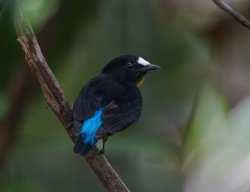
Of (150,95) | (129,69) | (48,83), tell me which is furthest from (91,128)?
(150,95)

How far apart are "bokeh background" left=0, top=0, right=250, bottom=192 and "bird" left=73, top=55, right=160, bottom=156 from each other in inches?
30.8

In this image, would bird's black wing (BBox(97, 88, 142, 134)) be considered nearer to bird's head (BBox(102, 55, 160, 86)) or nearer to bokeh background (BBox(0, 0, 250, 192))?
bird's head (BBox(102, 55, 160, 86))

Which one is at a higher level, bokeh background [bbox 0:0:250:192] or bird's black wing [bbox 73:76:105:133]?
bird's black wing [bbox 73:76:105:133]

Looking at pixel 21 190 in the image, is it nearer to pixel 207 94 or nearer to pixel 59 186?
pixel 59 186

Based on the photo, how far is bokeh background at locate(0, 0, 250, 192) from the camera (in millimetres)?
4688

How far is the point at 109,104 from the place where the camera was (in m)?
3.51

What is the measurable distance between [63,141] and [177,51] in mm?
1010

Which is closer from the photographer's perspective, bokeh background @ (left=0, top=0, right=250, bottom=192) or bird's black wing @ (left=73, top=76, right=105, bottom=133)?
bird's black wing @ (left=73, top=76, right=105, bottom=133)

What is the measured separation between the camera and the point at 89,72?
530cm

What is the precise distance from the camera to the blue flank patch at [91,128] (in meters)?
3.26

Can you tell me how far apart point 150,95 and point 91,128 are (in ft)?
6.35

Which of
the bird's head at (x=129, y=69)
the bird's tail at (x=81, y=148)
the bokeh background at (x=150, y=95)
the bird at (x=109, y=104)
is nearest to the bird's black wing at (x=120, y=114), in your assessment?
the bird at (x=109, y=104)

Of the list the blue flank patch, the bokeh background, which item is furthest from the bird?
the bokeh background

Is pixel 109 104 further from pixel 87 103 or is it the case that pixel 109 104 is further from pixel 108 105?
pixel 87 103
